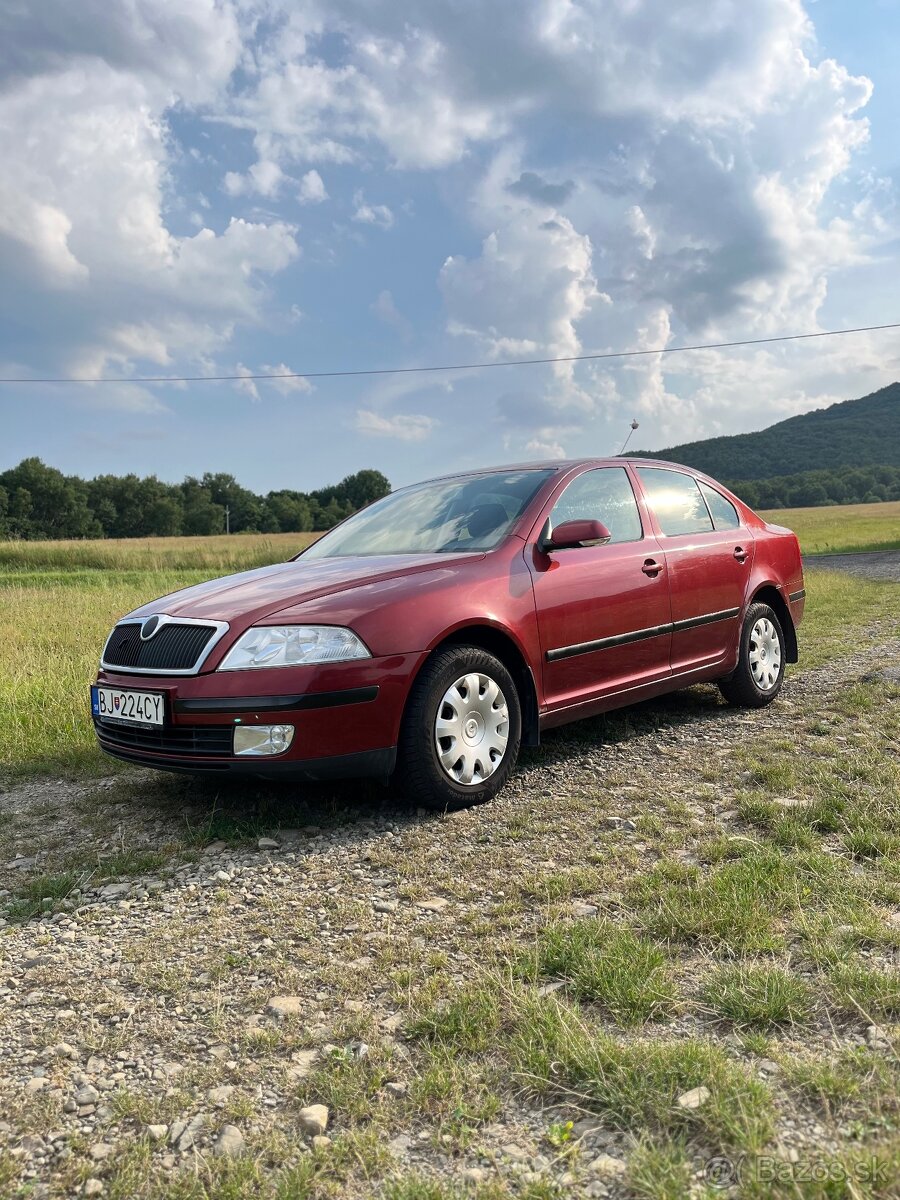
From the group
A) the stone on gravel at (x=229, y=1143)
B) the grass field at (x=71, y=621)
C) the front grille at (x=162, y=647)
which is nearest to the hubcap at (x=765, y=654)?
the grass field at (x=71, y=621)

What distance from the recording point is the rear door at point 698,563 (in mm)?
5164

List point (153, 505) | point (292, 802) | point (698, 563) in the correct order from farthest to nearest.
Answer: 1. point (153, 505)
2. point (698, 563)
3. point (292, 802)

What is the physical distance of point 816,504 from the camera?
70.8m

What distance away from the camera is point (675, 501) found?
18.0ft

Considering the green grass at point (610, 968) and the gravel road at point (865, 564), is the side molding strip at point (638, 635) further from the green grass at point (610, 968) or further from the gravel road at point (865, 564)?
the gravel road at point (865, 564)

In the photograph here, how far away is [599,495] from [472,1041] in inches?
134

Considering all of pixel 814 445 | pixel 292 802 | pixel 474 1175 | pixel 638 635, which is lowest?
pixel 474 1175

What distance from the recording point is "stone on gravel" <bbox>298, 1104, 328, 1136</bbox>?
1807 millimetres

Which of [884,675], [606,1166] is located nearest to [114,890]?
[606,1166]

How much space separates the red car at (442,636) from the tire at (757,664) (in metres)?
0.05

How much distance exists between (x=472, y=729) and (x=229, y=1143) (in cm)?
227

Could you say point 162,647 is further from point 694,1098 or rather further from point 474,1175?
point 694,1098

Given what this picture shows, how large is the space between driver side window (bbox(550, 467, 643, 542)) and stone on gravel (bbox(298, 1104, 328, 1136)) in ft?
10.3

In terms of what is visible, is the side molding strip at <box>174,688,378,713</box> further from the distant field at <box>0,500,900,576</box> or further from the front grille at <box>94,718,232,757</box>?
the distant field at <box>0,500,900,576</box>
